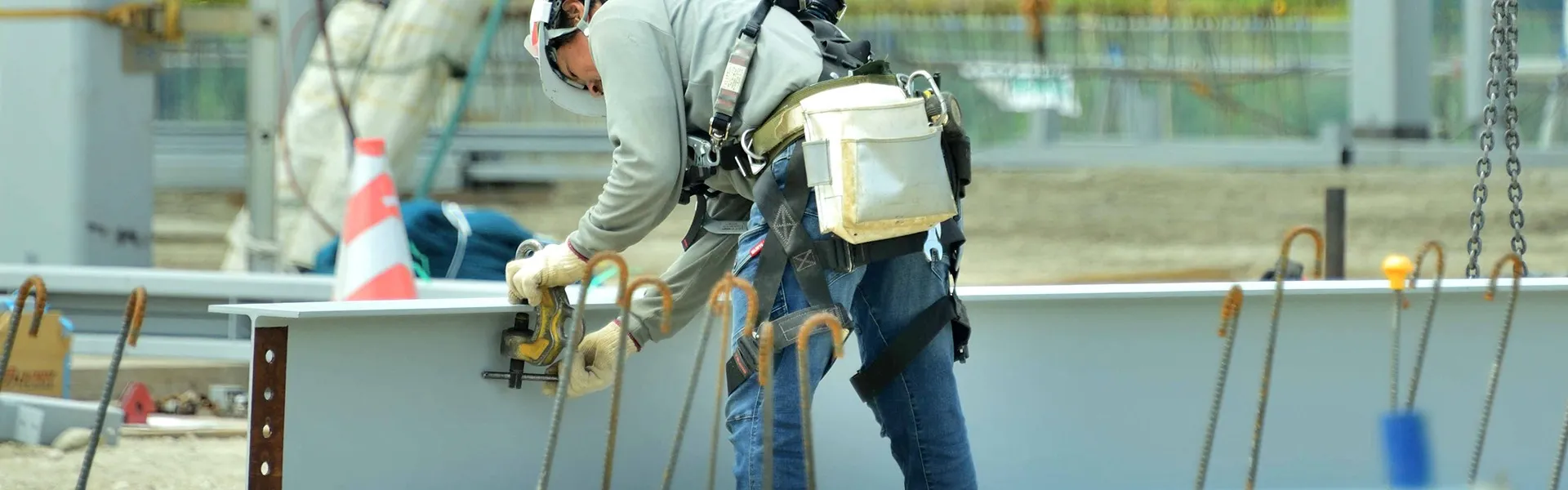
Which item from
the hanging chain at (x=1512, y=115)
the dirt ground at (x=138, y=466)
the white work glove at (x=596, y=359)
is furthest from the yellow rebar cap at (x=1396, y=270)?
the dirt ground at (x=138, y=466)

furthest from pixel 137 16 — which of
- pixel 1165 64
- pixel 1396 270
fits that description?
→ pixel 1165 64

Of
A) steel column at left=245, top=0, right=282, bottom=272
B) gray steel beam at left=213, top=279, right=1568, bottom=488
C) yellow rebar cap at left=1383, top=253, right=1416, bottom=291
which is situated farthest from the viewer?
steel column at left=245, top=0, right=282, bottom=272

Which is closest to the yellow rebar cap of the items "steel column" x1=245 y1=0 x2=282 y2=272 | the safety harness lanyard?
→ the safety harness lanyard

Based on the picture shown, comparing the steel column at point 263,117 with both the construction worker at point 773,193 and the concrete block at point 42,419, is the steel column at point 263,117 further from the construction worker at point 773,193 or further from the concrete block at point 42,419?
the construction worker at point 773,193

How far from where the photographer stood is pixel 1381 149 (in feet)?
37.6

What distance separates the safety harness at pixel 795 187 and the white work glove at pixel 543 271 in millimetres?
301

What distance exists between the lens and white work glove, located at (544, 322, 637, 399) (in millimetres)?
3664

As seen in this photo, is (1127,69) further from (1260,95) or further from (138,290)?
(138,290)

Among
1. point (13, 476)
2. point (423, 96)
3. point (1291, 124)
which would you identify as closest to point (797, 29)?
point (13, 476)

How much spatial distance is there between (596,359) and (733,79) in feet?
2.61

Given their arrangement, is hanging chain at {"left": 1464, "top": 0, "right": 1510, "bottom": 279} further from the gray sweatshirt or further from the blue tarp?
the blue tarp

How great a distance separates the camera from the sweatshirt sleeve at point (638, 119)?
125 inches

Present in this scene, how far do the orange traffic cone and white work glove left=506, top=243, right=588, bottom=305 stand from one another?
6.03ft

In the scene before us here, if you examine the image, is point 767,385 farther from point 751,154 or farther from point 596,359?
point 596,359
